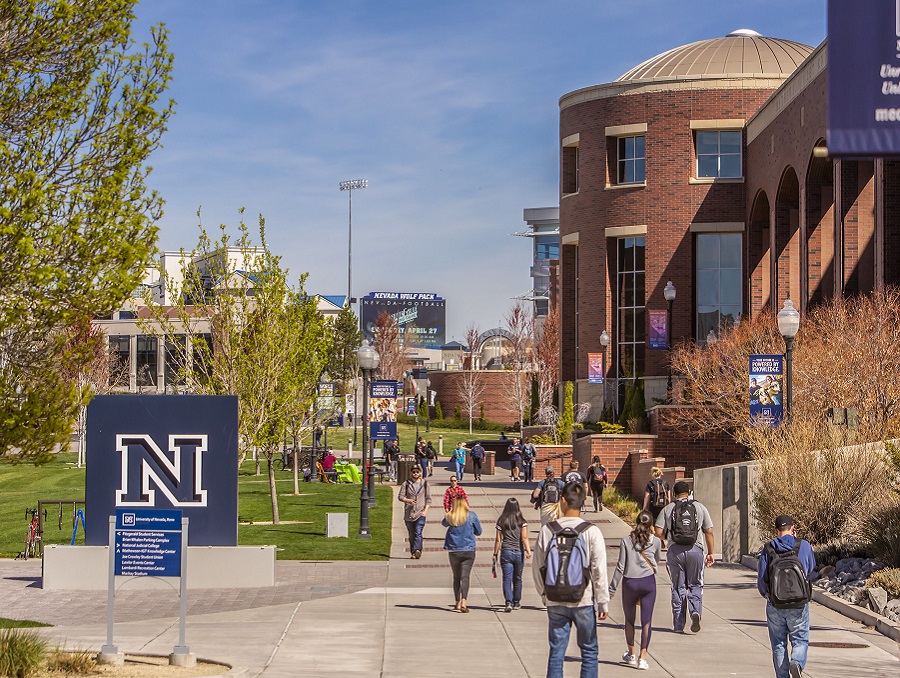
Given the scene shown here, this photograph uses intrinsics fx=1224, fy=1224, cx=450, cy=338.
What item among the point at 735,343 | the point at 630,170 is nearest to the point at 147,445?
the point at 735,343

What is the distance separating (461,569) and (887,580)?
5.62m

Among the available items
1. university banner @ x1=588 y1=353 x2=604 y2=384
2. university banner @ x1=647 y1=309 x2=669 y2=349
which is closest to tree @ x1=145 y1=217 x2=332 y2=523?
university banner @ x1=647 y1=309 x2=669 y2=349

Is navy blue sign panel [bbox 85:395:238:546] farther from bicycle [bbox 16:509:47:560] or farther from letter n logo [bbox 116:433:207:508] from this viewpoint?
bicycle [bbox 16:509:47:560]

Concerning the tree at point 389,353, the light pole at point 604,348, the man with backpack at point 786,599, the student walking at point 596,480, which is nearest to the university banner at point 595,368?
the light pole at point 604,348

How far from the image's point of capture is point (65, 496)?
37.9m

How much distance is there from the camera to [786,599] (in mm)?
10859

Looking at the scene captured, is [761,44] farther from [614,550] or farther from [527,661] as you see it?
[527,661]

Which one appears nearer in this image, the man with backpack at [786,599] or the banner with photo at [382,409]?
the man with backpack at [786,599]

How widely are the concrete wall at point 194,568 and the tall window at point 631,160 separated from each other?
34907 millimetres

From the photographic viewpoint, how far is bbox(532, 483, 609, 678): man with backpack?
31.6 feet

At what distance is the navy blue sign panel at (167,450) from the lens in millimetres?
16750

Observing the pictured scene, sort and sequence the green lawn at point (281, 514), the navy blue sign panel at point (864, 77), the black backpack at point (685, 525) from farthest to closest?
1. the green lawn at point (281, 514)
2. the black backpack at point (685, 525)
3. the navy blue sign panel at point (864, 77)

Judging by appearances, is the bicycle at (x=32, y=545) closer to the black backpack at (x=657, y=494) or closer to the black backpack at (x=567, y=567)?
the black backpack at (x=657, y=494)

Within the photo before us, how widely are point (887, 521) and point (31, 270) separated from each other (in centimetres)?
1225
